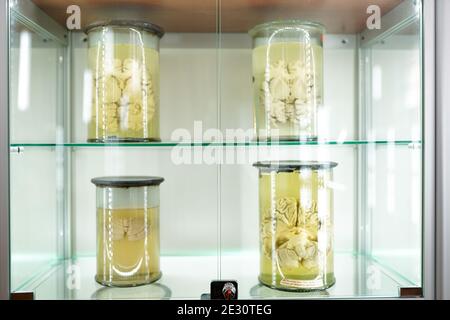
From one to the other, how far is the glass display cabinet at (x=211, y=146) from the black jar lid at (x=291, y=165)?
0.02m

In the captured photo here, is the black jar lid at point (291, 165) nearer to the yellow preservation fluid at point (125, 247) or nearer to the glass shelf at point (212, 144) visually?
the glass shelf at point (212, 144)

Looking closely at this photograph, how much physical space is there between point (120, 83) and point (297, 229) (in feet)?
1.51

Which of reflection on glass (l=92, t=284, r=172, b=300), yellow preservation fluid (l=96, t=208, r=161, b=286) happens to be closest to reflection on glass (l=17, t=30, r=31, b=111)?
yellow preservation fluid (l=96, t=208, r=161, b=286)

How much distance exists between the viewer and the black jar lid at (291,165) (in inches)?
36.0

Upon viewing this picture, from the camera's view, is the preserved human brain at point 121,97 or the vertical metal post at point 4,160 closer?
the vertical metal post at point 4,160

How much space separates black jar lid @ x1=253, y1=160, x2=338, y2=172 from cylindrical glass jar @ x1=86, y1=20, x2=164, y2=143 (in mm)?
243

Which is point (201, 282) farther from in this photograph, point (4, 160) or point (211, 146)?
point (4, 160)

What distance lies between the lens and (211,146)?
0.95m

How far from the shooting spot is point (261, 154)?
37.7 inches

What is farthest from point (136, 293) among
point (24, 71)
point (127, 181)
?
point (24, 71)

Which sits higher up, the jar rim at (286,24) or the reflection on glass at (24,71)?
the jar rim at (286,24)

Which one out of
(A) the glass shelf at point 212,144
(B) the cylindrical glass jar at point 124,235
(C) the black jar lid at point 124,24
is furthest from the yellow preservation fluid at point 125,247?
(C) the black jar lid at point 124,24

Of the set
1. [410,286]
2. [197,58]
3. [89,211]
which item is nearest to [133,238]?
[89,211]

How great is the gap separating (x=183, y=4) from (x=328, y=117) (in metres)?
0.42
